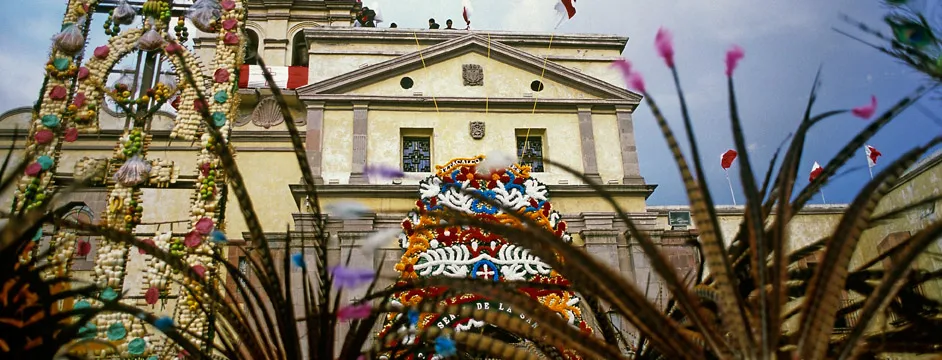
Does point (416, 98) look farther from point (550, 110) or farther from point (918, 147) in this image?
point (918, 147)

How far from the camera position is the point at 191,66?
1173cm

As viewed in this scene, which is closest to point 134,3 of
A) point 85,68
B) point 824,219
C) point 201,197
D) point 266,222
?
point 85,68

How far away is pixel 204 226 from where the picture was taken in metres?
10.3

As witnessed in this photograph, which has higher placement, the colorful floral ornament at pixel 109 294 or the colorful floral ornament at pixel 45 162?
the colorful floral ornament at pixel 45 162

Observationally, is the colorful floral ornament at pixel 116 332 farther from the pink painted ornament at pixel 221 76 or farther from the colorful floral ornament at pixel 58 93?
the colorful floral ornament at pixel 58 93

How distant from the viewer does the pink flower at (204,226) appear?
33.6 feet

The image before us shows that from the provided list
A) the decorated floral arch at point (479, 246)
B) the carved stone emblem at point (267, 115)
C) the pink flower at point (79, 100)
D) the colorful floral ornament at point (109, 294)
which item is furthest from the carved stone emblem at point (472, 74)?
the colorful floral ornament at point (109, 294)

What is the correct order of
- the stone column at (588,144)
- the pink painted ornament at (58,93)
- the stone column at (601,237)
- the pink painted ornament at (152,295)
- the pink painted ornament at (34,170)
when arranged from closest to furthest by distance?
the pink painted ornament at (152,295)
the pink painted ornament at (34,170)
the pink painted ornament at (58,93)
the stone column at (601,237)
the stone column at (588,144)

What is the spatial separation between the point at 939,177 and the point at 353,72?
590 inches

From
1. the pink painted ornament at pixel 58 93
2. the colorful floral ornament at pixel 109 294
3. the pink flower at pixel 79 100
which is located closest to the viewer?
the colorful floral ornament at pixel 109 294

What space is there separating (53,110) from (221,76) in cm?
290

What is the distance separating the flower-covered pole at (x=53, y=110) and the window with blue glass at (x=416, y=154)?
24.6 feet

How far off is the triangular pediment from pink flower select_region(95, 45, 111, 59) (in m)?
6.24

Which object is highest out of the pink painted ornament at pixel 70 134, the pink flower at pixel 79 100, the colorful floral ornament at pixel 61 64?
the colorful floral ornament at pixel 61 64
